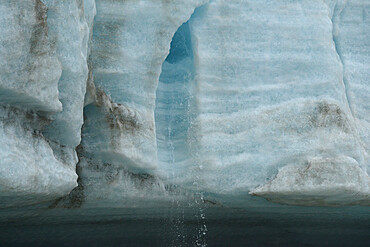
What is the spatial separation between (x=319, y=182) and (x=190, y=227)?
2.36 ft

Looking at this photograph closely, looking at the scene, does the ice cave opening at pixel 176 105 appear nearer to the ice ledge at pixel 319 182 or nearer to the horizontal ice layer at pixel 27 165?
the ice ledge at pixel 319 182

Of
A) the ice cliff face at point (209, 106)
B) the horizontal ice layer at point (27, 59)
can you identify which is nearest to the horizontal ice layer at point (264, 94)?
the ice cliff face at point (209, 106)

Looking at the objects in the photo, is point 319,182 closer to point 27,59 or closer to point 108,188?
point 108,188

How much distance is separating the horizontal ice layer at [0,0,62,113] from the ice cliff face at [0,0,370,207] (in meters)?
0.14

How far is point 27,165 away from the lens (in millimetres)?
1397

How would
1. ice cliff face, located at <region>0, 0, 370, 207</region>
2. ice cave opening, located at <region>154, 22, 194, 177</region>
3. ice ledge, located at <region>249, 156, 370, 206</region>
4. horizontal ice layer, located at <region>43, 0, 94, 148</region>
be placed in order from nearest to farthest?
horizontal ice layer, located at <region>43, 0, 94, 148</region>
ice cliff face, located at <region>0, 0, 370, 207</region>
ice ledge, located at <region>249, 156, 370, 206</region>
ice cave opening, located at <region>154, 22, 194, 177</region>

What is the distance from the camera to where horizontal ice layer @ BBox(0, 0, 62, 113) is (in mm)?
1339

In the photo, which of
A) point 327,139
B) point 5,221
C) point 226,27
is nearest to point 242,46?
point 226,27

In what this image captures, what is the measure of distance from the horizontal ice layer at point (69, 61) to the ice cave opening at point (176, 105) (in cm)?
Result: 58

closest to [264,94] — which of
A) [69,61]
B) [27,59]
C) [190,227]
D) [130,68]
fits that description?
[130,68]

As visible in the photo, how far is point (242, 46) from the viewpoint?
2.27 meters

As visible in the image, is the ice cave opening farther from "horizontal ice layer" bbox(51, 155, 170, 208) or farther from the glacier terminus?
"horizontal ice layer" bbox(51, 155, 170, 208)

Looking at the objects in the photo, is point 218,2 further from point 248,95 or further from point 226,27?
point 248,95

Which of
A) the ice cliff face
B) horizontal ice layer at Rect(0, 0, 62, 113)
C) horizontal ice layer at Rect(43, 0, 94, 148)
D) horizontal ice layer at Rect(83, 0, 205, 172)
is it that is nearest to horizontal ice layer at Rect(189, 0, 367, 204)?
the ice cliff face
